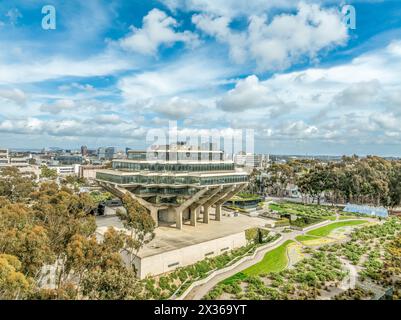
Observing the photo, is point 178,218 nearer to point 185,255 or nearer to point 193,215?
point 193,215

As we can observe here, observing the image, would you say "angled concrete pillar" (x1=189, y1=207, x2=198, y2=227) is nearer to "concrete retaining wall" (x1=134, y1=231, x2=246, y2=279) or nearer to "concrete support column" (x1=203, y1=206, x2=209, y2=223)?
"concrete support column" (x1=203, y1=206, x2=209, y2=223)

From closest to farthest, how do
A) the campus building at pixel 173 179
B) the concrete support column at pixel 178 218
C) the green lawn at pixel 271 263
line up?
the green lawn at pixel 271 263
the campus building at pixel 173 179
the concrete support column at pixel 178 218

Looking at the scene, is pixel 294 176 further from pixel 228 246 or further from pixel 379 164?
pixel 228 246

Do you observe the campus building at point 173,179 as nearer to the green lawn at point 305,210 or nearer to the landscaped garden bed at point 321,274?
the landscaped garden bed at point 321,274

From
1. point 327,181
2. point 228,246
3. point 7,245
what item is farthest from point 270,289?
point 327,181

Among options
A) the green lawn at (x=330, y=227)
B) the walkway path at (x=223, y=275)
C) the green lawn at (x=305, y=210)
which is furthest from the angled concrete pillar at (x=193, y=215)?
the green lawn at (x=305, y=210)
